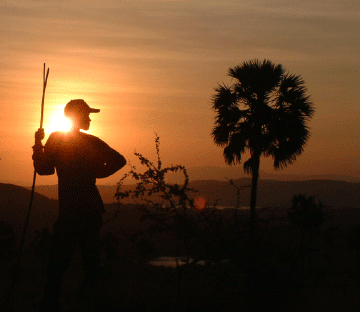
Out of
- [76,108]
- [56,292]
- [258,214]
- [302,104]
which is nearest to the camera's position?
[56,292]

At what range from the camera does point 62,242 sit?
4.63m

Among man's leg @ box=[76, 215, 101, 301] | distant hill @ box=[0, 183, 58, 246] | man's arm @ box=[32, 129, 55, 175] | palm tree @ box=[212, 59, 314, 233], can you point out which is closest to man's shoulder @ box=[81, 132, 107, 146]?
man's arm @ box=[32, 129, 55, 175]

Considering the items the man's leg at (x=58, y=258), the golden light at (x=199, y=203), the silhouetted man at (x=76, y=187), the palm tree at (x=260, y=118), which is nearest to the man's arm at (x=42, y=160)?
the silhouetted man at (x=76, y=187)

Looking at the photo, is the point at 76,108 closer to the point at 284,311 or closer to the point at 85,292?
the point at 85,292

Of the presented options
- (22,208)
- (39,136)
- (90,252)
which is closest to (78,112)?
(39,136)

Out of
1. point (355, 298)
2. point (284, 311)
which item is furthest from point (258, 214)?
point (355, 298)

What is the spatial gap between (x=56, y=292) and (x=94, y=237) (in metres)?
0.59

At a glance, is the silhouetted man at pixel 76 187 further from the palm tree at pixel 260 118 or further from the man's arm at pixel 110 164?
the palm tree at pixel 260 118

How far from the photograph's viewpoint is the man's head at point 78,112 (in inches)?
194

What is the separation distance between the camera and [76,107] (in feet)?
16.2

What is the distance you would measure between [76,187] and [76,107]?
78 cm

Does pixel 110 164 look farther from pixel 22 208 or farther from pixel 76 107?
pixel 22 208

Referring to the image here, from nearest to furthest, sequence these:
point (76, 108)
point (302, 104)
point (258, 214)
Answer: point (76, 108) < point (258, 214) < point (302, 104)

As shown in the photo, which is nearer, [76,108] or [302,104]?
[76,108]
